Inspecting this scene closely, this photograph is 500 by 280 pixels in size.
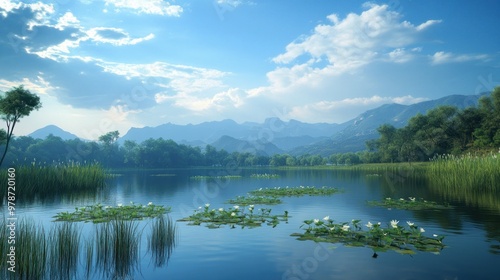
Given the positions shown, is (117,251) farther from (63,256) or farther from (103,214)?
(103,214)

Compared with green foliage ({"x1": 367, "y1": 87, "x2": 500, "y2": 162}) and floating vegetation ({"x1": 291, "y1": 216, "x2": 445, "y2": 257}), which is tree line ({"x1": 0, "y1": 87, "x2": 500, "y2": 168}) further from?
floating vegetation ({"x1": 291, "y1": 216, "x2": 445, "y2": 257})

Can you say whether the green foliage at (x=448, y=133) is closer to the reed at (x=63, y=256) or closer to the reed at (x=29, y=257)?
the reed at (x=63, y=256)

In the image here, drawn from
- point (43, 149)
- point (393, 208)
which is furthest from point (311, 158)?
point (393, 208)

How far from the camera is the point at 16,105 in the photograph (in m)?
38.2

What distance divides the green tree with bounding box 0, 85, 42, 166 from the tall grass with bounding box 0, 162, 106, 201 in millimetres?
10292

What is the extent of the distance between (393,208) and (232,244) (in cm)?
1372

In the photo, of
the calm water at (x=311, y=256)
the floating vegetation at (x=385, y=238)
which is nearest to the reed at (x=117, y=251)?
the calm water at (x=311, y=256)

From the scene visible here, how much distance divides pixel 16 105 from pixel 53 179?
13.5 m

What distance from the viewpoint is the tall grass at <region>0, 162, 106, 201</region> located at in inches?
1102

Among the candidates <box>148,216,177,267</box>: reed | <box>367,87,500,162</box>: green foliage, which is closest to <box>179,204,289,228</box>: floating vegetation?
<box>148,216,177,267</box>: reed

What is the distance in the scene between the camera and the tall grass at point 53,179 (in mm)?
28000

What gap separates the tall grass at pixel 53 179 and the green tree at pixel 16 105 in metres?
10.3

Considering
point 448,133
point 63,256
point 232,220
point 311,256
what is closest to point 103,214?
point 232,220

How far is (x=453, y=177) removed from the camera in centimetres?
3338
